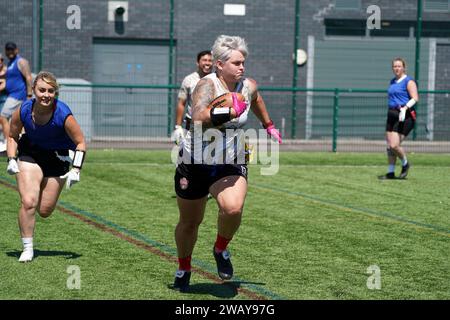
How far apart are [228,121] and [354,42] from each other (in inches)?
876

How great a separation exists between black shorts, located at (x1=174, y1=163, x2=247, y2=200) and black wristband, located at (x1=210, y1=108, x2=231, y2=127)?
43cm

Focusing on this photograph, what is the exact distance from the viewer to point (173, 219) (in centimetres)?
1156

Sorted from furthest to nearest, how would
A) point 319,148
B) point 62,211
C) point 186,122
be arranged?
point 319,148
point 186,122
point 62,211

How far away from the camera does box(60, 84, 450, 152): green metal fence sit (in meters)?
23.5

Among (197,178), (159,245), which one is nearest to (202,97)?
(197,178)

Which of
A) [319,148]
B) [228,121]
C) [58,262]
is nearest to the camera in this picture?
[228,121]

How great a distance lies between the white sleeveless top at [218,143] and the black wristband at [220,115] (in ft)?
0.66

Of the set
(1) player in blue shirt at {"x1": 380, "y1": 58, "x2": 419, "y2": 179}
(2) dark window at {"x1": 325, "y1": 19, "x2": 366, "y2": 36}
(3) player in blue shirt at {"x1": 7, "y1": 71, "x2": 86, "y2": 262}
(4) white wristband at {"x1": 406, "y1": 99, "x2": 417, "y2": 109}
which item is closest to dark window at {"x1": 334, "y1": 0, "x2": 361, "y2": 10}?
(2) dark window at {"x1": 325, "y1": 19, "x2": 366, "y2": 36}

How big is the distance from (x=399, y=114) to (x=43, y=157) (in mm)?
9021

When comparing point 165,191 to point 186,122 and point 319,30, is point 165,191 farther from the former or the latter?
point 319,30

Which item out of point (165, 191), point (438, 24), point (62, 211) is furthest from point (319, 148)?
point (62, 211)

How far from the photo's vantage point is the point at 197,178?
7.33 metres

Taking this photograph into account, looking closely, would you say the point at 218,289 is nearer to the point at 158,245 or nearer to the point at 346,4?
the point at 158,245

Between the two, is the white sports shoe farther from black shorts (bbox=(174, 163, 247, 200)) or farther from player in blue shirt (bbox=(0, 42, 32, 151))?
player in blue shirt (bbox=(0, 42, 32, 151))
